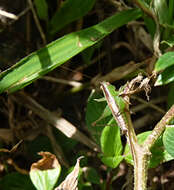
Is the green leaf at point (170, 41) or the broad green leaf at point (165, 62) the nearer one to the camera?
the broad green leaf at point (165, 62)

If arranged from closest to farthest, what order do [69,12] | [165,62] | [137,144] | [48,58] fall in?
1. [137,144]
2. [165,62]
3. [48,58]
4. [69,12]

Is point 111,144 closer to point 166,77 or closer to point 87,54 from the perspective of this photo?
point 166,77

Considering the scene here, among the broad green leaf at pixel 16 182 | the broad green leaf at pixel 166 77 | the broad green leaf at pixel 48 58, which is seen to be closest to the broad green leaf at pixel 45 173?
the broad green leaf at pixel 16 182

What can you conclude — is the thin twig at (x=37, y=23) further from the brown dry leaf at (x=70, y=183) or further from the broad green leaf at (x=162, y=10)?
the brown dry leaf at (x=70, y=183)

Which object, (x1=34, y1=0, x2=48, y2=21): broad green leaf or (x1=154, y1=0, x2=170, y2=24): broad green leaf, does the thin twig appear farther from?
(x1=154, y1=0, x2=170, y2=24): broad green leaf

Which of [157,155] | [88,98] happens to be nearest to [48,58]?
[88,98]

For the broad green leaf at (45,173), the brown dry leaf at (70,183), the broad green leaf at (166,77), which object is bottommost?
the brown dry leaf at (70,183)

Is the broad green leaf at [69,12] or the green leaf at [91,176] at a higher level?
the broad green leaf at [69,12]
